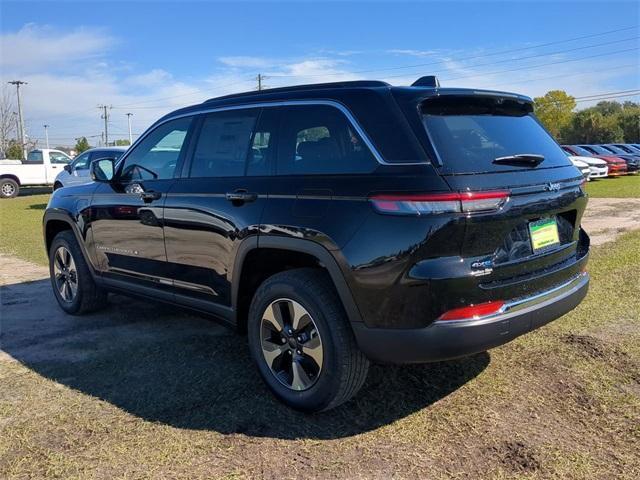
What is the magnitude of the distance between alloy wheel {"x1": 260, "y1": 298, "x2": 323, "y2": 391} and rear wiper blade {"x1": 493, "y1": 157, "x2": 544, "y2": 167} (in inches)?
52.6

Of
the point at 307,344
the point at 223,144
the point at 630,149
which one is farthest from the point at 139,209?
Answer: the point at 630,149

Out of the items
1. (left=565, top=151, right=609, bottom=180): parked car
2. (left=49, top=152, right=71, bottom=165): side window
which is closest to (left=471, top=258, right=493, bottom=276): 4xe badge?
(left=565, top=151, right=609, bottom=180): parked car

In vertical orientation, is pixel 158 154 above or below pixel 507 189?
above

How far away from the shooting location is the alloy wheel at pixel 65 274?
211 inches

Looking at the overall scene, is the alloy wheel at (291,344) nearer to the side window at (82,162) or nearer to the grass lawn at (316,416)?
the grass lawn at (316,416)

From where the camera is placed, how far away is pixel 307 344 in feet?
10.5

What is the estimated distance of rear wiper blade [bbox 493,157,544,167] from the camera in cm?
298

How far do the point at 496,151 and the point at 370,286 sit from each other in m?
1.02

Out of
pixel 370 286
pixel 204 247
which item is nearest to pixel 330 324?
pixel 370 286

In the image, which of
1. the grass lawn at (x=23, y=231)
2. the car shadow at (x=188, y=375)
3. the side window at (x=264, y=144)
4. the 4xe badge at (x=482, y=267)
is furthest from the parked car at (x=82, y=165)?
the 4xe badge at (x=482, y=267)

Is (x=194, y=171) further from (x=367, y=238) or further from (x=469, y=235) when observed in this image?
(x=469, y=235)

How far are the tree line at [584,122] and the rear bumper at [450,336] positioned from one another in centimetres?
5226

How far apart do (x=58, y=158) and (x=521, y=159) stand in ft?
81.7

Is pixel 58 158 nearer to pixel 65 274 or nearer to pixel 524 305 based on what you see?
pixel 65 274
